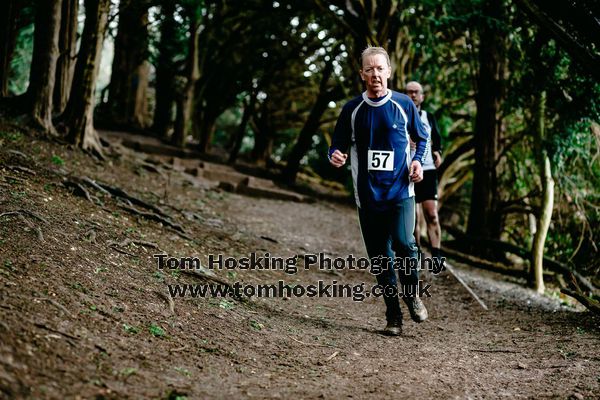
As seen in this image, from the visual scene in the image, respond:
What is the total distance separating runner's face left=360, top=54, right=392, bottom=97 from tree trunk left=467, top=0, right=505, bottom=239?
5.67 metres

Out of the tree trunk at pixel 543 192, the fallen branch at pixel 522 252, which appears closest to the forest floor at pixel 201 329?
the tree trunk at pixel 543 192

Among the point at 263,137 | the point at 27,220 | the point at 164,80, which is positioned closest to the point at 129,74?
the point at 164,80

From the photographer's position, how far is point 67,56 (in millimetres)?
9406

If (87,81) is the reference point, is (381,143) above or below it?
below

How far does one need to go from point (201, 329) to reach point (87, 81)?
20.8ft

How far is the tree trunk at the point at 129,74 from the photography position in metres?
17.1

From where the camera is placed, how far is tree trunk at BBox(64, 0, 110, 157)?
28.8 feet

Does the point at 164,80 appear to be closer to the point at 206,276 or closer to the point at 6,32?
the point at 6,32

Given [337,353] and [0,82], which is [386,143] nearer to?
[337,353]

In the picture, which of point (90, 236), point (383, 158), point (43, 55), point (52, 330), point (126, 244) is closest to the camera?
point (52, 330)

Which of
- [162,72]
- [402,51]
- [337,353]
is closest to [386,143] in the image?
[337,353]

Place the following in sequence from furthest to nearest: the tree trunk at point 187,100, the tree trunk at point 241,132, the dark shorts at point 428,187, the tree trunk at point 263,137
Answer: the tree trunk at point 263,137, the tree trunk at point 241,132, the tree trunk at point 187,100, the dark shorts at point 428,187

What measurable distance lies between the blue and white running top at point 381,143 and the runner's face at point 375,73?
70mm

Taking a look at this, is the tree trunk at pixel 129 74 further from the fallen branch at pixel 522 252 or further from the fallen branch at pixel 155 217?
the fallen branch at pixel 522 252
